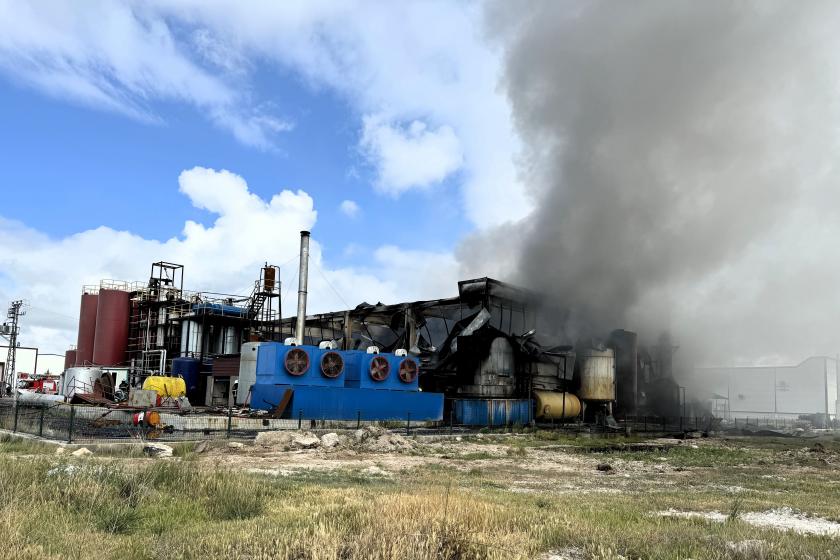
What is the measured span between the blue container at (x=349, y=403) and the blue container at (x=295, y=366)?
1.58ft

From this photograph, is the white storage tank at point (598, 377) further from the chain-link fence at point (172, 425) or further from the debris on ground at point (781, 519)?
the debris on ground at point (781, 519)

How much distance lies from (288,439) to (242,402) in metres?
11.3

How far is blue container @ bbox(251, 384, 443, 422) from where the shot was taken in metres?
28.8

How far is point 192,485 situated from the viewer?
32.6 feet

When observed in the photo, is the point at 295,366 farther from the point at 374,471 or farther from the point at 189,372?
the point at 189,372

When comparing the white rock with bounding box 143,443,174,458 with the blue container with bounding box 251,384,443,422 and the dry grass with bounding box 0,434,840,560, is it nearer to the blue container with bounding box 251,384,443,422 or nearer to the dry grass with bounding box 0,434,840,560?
the dry grass with bounding box 0,434,840,560

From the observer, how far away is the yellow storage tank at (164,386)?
3350 centimetres

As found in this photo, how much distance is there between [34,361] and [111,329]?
3614 centimetres

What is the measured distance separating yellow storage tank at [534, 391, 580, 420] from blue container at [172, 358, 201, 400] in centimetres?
2213

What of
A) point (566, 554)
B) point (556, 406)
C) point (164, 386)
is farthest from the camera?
point (556, 406)

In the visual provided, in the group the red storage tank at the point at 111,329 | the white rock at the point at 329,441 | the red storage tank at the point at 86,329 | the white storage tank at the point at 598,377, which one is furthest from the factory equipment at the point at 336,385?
the red storage tank at the point at 86,329

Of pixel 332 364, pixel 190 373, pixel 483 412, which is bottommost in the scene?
pixel 483 412

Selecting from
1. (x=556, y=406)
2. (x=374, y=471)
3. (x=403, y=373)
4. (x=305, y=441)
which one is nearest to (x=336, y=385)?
(x=403, y=373)

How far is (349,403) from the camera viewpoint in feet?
101
